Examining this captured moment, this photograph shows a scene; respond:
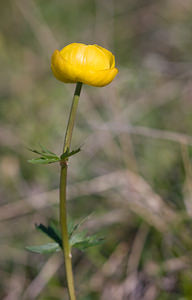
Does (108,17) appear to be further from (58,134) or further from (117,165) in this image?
(117,165)

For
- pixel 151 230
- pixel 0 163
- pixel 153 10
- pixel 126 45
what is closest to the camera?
pixel 151 230

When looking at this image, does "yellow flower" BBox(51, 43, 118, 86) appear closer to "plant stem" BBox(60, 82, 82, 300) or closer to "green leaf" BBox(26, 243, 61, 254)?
"plant stem" BBox(60, 82, 82, 300)

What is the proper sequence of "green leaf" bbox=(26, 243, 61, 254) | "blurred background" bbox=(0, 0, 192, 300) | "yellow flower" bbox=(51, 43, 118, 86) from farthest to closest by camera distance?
"blurred background" bbox=(0, 0, 192, 300) → "green leaf" bbox=(26, 243, 61, 254) → "yellow flower" bbox=(51, 43, 118, 86)

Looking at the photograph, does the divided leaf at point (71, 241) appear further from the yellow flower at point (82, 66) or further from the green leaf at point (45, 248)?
the yellow flower at point (82, 66)

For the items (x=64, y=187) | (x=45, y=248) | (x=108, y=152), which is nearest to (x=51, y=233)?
(x=45, y=248)

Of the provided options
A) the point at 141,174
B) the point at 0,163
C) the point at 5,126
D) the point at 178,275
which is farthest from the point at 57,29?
the point at 178,275

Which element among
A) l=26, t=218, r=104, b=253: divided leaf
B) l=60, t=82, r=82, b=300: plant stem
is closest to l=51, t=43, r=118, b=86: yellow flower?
l=60, t=82, r=82, b=300: plant stem
